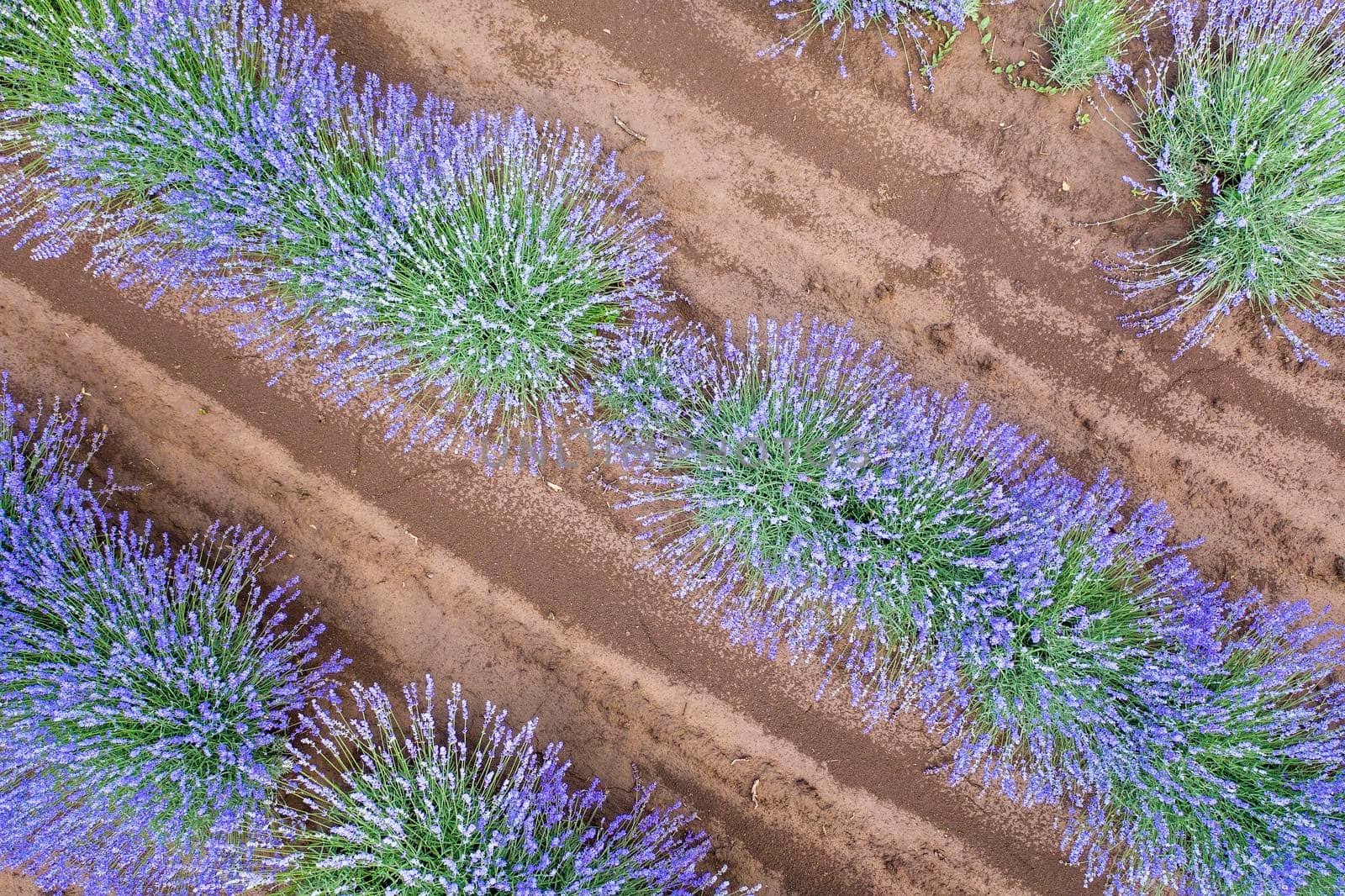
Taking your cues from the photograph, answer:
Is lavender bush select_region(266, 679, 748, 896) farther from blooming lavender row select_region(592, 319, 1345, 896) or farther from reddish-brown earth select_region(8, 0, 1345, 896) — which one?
blooming lavender row select_region(592, 319, 1345, 896)

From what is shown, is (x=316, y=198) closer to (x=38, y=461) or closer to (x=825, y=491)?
(x=38, y=461)

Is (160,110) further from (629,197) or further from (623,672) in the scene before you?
(623,672)

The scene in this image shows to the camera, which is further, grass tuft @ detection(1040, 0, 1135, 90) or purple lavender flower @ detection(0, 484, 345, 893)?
grass tuft @ detection(1040, 0, 1135, 90)

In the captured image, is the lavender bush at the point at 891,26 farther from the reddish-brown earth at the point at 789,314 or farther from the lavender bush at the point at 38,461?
the lavender bush at the point at 38,461

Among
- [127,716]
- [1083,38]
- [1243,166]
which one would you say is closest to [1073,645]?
[1243,166]

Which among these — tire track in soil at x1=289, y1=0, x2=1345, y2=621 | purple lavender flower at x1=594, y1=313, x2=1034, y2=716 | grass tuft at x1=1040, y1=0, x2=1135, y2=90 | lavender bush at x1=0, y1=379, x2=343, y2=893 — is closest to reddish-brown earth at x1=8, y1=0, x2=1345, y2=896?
tire track in soil at x1=289, y1=0, x2=1345, y2=621
